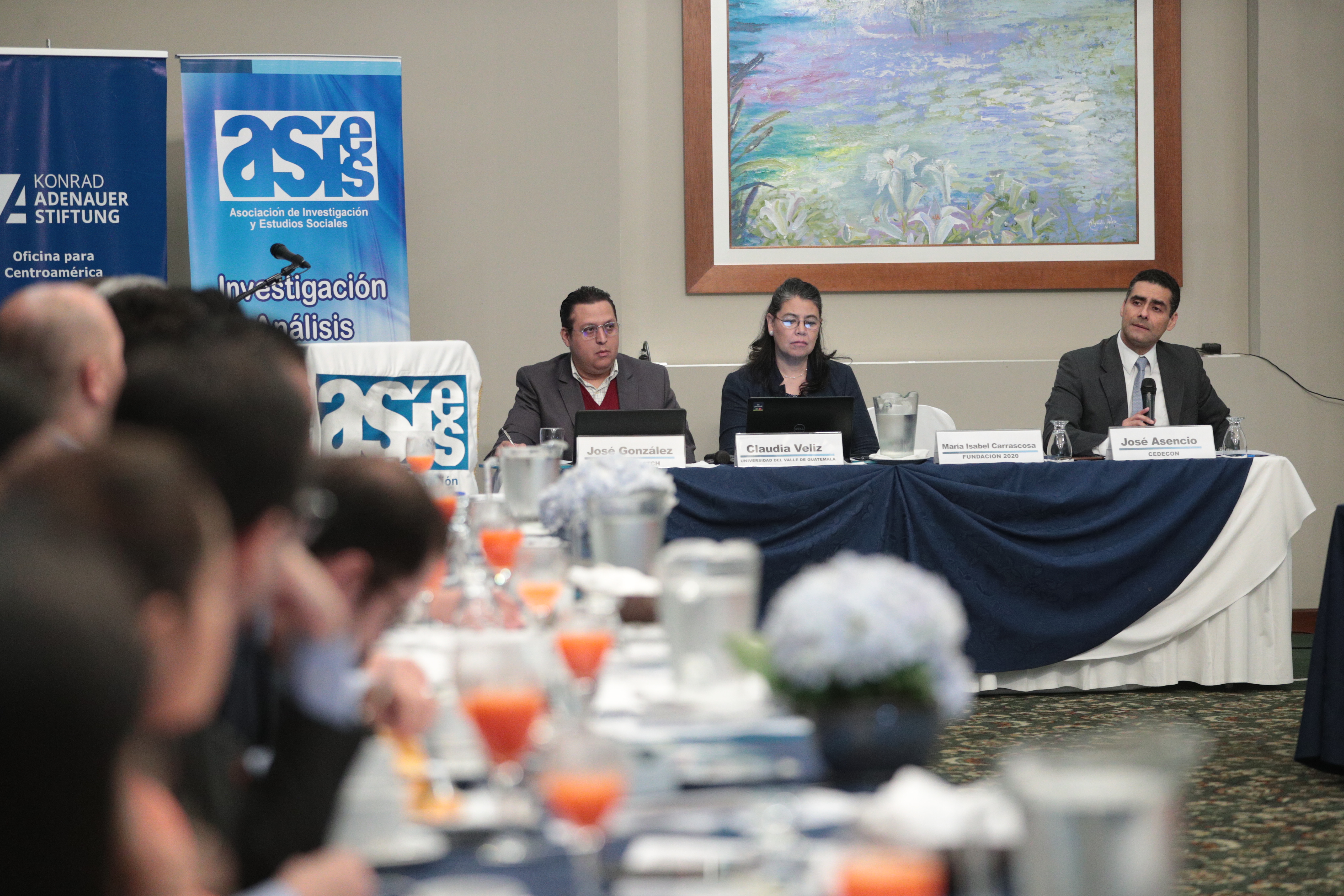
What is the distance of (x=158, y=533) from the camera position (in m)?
0.61

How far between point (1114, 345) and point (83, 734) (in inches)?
179

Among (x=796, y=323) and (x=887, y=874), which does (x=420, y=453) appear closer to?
(x=887, y=874)

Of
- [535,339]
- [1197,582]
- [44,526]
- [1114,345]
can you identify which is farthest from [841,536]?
[44,526]

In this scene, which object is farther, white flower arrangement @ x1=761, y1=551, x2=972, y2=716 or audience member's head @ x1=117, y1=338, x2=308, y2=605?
white flower arrangement @ x1=761, y1=551, x2=972, y2=716

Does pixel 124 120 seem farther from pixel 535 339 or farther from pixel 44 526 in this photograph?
pixel 44 526

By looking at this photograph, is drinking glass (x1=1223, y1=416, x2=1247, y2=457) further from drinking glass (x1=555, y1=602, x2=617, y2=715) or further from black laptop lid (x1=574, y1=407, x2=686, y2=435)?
drinking glass (x1=555, y1=602, x2=617, y2=715)

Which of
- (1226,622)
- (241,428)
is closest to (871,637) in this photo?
(241,428)

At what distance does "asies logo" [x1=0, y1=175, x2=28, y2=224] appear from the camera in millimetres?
4648

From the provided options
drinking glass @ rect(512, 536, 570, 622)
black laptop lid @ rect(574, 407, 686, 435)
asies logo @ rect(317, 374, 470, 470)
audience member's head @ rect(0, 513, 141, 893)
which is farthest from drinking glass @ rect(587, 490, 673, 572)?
asies logo @ rect(317, 374, 470, 470)

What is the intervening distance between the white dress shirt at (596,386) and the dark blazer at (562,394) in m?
0.01

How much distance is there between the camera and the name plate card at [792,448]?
3.88 meters

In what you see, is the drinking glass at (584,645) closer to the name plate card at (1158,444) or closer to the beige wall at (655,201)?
the name plate card at (1158,444)

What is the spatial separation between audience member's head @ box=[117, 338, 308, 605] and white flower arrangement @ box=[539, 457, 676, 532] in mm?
1047

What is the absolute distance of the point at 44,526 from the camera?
1.85 ft
